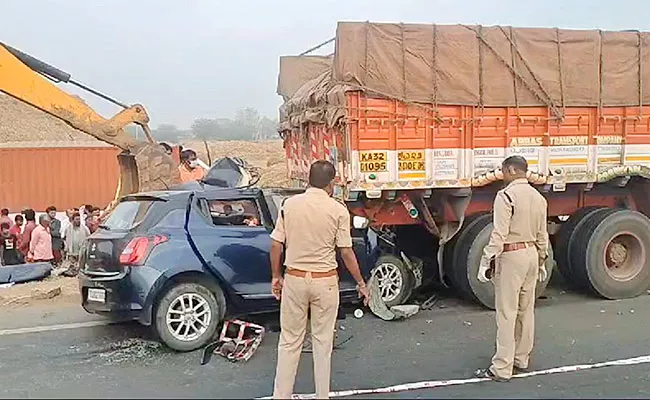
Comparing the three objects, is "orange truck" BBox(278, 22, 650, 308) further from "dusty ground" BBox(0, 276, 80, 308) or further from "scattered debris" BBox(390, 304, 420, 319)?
"dusty ground" BBox(0, 276, 80, 308)

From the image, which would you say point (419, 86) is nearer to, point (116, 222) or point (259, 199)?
point (259, 199)

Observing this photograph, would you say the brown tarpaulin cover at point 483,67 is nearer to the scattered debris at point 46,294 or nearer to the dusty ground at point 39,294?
the dusty ground at point 39,294

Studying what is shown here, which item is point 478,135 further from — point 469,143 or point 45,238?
point 45,238

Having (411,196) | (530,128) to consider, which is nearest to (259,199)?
(411,196)

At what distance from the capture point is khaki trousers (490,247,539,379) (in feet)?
20.7

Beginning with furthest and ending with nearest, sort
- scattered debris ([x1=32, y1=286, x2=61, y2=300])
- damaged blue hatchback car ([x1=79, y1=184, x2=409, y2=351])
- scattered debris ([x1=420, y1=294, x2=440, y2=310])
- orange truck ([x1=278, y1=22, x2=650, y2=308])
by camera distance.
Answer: scattered debris ([x1=32, y1=286, x2=61, y2=300]) → scattered debris ([x1=420, y1=294, x2=440, y2=310]) → orange truck ([x1=278, y1=22, x2=650, y2=308]) → damaged blue hatchback car ([x1=79, y1=184, x2=409, y2=351])

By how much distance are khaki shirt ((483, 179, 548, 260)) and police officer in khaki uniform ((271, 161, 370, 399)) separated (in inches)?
61.3

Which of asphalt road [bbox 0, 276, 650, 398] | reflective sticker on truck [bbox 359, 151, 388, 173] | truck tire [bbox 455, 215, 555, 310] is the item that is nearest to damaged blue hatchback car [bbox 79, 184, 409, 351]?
asphalt road [bbox 0, 276, 650, 398]

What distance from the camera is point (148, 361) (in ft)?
23.1

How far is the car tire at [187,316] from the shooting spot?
725 centimetres

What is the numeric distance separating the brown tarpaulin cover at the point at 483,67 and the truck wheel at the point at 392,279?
180 cm

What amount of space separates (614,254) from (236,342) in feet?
17.5

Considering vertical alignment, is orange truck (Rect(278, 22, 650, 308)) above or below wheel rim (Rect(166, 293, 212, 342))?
above

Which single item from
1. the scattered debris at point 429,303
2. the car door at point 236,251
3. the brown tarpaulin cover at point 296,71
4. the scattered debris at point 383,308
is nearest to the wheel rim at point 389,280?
the scattered debris at point 383,308
